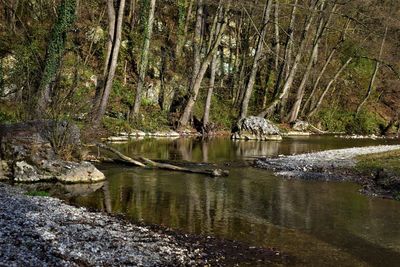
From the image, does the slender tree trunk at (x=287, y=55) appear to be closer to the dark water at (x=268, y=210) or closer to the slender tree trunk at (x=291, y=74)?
the slender tree trunk at (x=291, y=74)

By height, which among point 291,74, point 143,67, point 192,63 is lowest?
point 143,67

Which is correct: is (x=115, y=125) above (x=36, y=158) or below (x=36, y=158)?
above

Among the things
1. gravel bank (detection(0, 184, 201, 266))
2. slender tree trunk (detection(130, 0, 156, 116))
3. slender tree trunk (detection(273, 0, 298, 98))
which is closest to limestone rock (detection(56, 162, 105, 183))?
gravel bank (detection(0, 184, 201, 266))

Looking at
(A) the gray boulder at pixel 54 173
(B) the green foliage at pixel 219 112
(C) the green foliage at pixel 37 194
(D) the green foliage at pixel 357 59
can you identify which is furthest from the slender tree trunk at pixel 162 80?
(C) the green foliage at pixel 37 194

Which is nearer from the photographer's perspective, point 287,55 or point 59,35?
point 59,35

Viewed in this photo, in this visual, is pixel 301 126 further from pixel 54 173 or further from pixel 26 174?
pixel 26 174

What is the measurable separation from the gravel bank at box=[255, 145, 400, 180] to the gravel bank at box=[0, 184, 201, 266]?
38.2 feet

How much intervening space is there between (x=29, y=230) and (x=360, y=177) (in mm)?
15646

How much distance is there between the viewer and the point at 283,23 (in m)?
55.3

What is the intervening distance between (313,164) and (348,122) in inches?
1218

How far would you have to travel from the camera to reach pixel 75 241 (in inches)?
415

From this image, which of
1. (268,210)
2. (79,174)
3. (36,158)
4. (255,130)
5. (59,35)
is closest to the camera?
(268,210)

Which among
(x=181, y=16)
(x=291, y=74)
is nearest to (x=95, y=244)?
(x=291, y=74)

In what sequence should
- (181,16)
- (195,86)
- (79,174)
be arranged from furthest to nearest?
(181,16), (195,86), (79,174)
